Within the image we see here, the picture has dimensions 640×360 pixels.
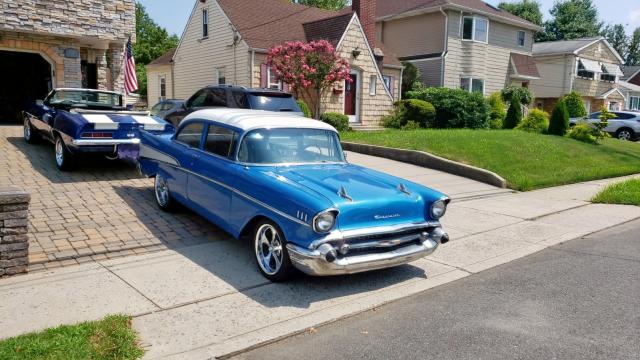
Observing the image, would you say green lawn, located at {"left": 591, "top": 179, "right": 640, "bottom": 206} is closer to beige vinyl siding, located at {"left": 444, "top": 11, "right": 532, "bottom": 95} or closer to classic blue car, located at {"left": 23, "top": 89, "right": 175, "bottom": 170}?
classic blue car, located at {"left": 23, "top": 89, "right": 175, "bottom": 170}

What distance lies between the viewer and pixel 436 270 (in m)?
5.91

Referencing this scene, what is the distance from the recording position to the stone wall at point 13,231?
4971 mm

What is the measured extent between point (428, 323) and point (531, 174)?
9605 millimetres

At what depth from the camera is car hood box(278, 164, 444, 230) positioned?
16.0 ft

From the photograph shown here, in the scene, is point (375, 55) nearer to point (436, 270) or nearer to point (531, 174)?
point (531, 174)

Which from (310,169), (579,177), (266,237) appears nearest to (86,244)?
(266,237)

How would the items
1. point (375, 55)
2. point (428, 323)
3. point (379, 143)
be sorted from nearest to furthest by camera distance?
point (428, 323) < point (379, 143) < point (375, 55)

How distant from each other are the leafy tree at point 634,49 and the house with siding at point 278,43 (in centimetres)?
7896

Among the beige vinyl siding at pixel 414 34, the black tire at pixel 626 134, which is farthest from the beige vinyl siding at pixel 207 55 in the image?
the black tire at pixel 626 134

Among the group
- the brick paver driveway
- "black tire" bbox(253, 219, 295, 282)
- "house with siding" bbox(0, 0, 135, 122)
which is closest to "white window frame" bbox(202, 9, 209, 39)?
"house with siding" bbox(0, 0, 135, 122)

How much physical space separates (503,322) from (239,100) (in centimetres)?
868

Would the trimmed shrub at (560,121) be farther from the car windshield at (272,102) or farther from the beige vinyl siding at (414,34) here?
the car windshield at (272,102)

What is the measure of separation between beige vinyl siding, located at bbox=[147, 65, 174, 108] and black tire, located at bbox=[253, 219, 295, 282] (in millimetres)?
24931

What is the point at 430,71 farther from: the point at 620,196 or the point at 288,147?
the point at 288,147
